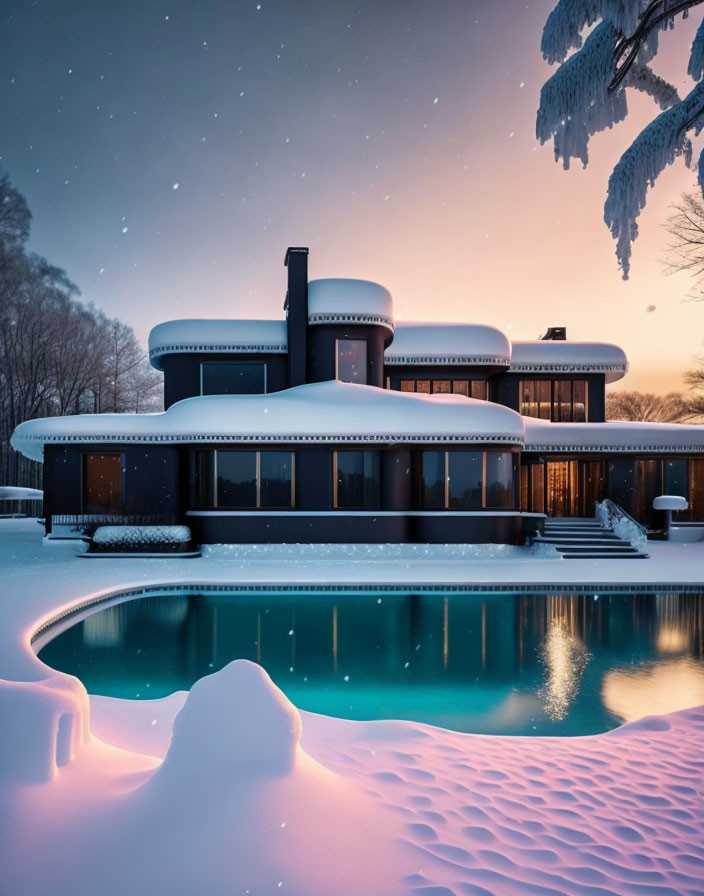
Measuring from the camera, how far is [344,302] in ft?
53.9

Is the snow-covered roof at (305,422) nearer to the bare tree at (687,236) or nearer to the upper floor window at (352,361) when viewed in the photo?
the upper floor window at (352,361)

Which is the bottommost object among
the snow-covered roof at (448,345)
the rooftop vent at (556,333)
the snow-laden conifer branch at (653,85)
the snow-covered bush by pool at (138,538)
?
the snow-covered bush by pool at (138,538)

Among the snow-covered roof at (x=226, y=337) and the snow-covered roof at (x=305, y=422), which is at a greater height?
the snow-covered roof at (x=226, y=337)

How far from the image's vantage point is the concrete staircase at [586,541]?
14.4 meters

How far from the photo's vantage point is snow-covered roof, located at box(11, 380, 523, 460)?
46.1 feet

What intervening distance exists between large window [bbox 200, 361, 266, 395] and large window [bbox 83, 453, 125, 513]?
3.71 metres

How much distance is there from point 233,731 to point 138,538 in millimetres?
12050

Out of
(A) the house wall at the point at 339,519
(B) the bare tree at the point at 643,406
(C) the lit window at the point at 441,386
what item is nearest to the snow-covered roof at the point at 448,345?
(C) the lit window at the point at 441,386

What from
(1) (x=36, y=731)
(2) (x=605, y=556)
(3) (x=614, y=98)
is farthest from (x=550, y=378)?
(1) (x=36, y=731)

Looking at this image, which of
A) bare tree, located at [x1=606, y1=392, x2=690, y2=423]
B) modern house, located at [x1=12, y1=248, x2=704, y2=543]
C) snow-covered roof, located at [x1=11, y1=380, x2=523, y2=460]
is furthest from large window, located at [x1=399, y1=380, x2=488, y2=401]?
bare tree, located at [x1=606, y1=392, x2=690, y2=423]

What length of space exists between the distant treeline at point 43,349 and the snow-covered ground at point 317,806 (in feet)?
109

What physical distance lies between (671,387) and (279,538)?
43.2 metres

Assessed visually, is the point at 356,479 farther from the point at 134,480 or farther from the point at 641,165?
the point at 641,165

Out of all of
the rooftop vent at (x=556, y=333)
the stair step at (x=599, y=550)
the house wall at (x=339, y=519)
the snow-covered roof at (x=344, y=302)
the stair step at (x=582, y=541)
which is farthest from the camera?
the rooftop vent at (x=556, y=333)
